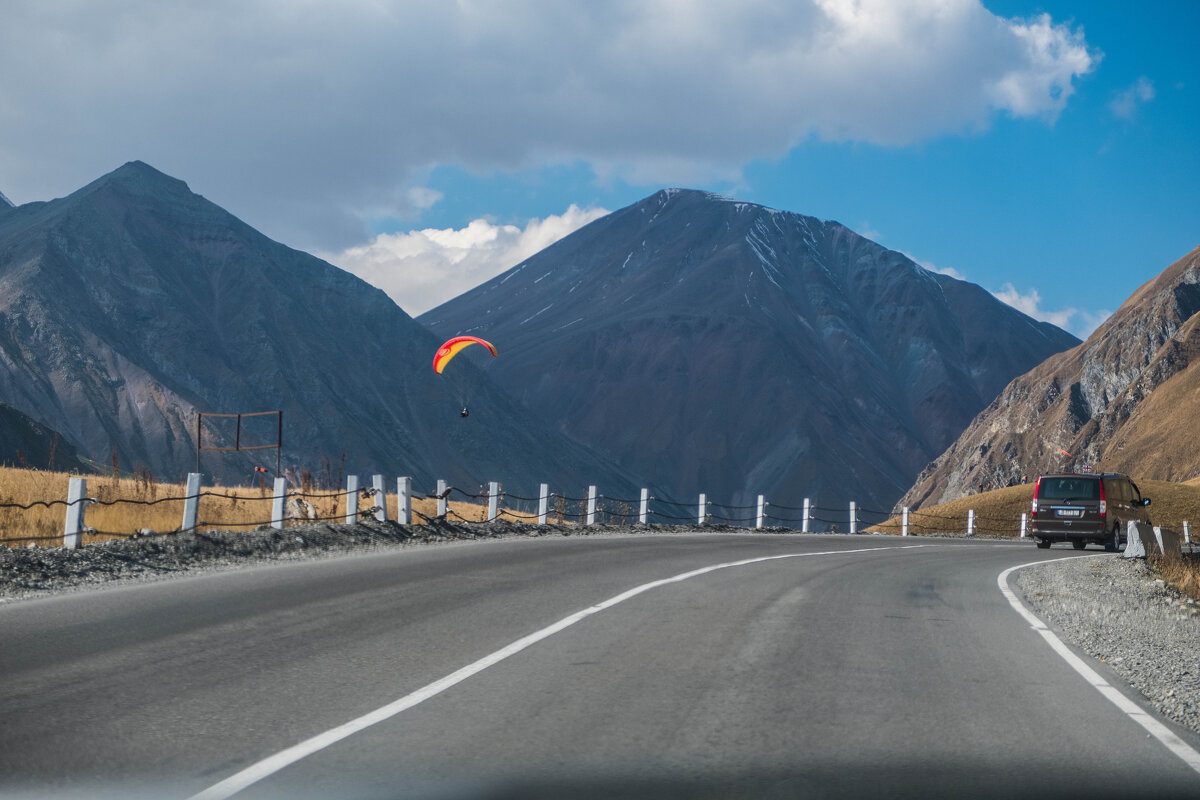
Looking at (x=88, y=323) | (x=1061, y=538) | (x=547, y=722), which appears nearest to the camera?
(x=547, y=722)

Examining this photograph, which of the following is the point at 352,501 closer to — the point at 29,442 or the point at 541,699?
the point at 541,699

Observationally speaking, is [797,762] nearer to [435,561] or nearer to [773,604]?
[773,604]

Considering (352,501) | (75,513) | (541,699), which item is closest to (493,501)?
(352,501)

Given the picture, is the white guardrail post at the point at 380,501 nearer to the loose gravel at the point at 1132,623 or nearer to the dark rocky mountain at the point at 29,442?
the loose gravel at the point at 1132,623

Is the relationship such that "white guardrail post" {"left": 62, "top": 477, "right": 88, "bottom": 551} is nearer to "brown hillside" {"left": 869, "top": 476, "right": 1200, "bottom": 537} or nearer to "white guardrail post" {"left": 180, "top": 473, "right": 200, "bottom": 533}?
"white guardrail post" {"left": 180, "top": 473, "right": 200, "bottom": 533}

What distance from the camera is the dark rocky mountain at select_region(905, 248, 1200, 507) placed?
102 metres

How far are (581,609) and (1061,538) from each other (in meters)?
23.2

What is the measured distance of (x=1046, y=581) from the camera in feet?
56.1

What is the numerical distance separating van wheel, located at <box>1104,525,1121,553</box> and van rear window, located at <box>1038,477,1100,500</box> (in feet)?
3.63

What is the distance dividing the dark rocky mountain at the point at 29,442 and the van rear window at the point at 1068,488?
61487mm

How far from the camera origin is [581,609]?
1095 centimetres

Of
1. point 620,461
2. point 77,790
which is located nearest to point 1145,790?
point 77,790

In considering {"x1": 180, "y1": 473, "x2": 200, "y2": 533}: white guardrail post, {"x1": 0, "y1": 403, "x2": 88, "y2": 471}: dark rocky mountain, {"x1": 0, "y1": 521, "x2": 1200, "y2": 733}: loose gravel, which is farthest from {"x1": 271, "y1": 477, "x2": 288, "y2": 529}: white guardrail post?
{"x1": 0, "y1": 403, "x2": 88, "y2": 471}: dark rocky mountain

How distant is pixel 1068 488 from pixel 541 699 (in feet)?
88.5
